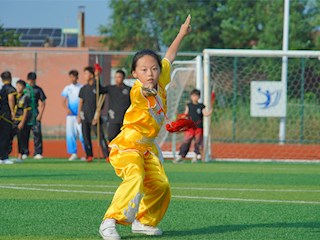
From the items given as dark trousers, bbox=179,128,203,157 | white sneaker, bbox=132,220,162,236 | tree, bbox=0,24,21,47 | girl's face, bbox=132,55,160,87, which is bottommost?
dark trousers, bbox=179,128,203,157

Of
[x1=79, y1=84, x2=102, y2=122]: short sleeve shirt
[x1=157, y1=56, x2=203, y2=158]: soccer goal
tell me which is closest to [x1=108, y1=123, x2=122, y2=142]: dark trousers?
[x1=79, y1=84, x2=102, y2=122]: short sleeve shirt

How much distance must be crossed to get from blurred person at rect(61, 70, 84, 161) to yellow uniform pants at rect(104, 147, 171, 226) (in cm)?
1317

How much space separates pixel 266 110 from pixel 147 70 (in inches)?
638

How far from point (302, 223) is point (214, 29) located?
47.2 m

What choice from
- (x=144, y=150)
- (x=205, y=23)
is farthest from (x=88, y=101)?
(x=205, y=23)

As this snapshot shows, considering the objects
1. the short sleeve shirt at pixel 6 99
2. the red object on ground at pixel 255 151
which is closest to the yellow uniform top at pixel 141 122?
the short sleeve shirt at pixel 6 99

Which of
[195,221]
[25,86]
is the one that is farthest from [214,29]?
[195,221]

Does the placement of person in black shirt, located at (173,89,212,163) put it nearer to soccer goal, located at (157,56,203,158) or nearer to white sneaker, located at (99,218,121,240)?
soccer goal, located at (157,56,203,158)

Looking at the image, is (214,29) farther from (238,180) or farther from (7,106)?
(238,180)

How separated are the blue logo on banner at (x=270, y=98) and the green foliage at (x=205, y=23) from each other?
2136 cm

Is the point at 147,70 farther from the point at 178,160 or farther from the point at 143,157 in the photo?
the point at 178,160

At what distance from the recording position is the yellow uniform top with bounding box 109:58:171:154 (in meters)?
7.70

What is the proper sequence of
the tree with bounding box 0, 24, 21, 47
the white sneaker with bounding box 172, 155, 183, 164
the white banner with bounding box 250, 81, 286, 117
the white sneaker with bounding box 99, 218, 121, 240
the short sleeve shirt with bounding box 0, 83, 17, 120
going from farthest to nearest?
the tree with bounding box 0, 24, 21, 47, the white banner with bounding box 250, 81, 286, 117, the white sneaker with bounding box 172, 155, 183, 164, the short sleeve shirt with bounding box 0, 83, 17, 120, the white sneaker with bounding box 99, 218, 121, 240

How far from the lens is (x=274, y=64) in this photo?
28.7m
